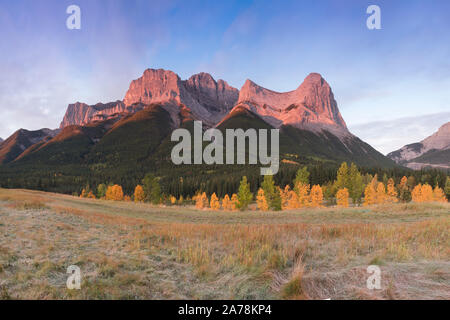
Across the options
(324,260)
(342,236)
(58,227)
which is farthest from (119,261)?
(342,236)

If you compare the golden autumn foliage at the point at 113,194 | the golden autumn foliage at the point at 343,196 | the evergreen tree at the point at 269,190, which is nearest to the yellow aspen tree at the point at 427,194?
the golden autumn foliage at the point at 343,196

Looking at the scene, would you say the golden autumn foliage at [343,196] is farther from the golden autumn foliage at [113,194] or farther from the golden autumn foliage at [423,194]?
the golden autumn foliage at [113,194]

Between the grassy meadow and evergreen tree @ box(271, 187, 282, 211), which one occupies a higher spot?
the grassy meadow

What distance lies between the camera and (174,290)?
4.70 metres

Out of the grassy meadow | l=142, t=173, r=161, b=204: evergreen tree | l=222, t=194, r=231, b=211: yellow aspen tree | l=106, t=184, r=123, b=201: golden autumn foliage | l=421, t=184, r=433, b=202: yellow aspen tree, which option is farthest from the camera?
l=106, t=184, r=123, b=201: golden autumn foliage

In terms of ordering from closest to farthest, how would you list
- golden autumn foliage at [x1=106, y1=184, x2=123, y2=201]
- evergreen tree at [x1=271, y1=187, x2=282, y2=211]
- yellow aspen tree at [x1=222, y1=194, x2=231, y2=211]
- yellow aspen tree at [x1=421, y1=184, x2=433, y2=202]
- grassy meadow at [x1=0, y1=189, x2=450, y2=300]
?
grassy meadow at [x1=0, y1=189, x2=450, y2=300] → evergreen tree at [x1=271, y1=187, x2=282, y2=211] → yellow aspen tree at [x1=421, y1=184, x2=433, y2=202] → yellow aspen tree at [x1=222, y1=194, x2=231, y2=211] → golden autumn foliage at [x1=106, y1=184, x2=123, y2=201]

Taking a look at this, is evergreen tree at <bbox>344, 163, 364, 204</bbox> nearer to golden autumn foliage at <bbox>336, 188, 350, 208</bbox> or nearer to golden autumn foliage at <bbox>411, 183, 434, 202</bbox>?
golden autumn foliage at <bbox>336, 188, 350, 208</bbox>

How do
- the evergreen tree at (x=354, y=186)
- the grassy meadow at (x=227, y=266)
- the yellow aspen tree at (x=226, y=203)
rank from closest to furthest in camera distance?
the grassy meadow at (x=227, y=266), the evergreen tree at (x=354, y=186), the yellow aspen tree at (x=226, y=203)

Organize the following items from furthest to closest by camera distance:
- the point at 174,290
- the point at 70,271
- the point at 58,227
→ the point at 58,227 → the point at 70,271 → the point at 174,290

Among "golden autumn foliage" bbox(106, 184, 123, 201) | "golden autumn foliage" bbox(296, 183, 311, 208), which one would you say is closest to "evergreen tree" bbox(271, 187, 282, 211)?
"golden autumn foliage" bbox(296, 183, 311, 208)

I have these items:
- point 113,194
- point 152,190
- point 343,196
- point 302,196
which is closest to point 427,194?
point 343,196

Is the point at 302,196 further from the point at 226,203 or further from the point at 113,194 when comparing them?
the point at 113,194

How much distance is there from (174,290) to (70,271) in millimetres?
3055
